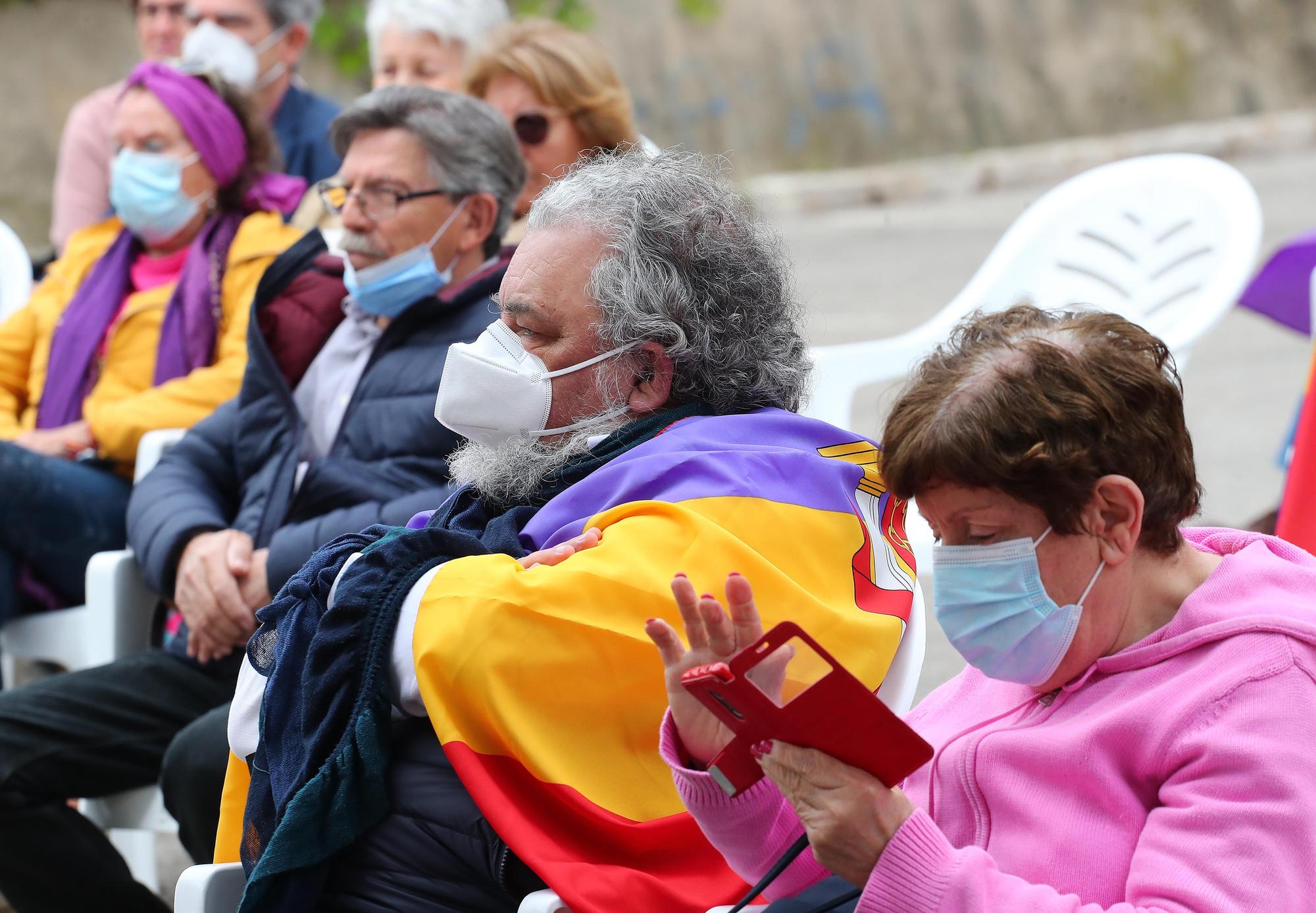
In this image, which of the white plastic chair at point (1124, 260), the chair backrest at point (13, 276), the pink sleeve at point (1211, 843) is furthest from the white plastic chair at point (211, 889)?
the chair backrest at point (13, 276)

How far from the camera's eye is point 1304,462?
2.75 metres

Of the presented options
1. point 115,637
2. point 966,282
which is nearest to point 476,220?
point 115,637

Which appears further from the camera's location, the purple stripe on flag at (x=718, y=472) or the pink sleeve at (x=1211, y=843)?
the purple stripe on flag at (x=718, y=472)

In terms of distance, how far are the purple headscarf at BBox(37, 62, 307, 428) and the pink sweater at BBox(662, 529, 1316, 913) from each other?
2.55 metres

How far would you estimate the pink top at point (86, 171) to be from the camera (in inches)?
179

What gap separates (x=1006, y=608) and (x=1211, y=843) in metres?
0.30

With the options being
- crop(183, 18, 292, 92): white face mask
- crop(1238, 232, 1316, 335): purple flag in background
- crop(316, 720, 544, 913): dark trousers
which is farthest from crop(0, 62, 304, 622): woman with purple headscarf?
crop(1238, 232, 1316, 335): purple flag in background

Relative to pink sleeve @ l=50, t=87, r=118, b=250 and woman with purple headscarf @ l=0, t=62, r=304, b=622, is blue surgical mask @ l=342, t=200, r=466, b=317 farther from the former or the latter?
pink sleeve @ l=50, t=87, r=118, b=250

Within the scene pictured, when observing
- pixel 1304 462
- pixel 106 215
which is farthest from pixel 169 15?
pixel 1304 462

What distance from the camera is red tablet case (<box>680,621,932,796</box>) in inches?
52.3

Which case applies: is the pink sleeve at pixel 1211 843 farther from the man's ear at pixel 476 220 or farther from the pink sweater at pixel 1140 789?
the man's ear at pixel 476 220

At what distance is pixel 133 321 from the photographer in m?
3.81

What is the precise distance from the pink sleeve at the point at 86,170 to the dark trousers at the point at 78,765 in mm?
2124

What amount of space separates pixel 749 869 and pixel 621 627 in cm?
37
